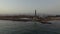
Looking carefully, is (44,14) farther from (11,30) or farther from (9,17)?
(11,30)

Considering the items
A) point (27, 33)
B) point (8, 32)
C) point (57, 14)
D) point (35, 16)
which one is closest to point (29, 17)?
point (35, 16)

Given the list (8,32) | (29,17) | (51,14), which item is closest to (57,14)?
(51,14)

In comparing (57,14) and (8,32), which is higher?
(57,14)

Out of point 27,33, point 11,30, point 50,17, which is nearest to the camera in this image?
point 50,17

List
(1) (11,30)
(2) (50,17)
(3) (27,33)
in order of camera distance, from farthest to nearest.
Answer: (1) (11,30) < (3) (27,33) < (2) (50,17)

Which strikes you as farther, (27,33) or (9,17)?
(27,33)

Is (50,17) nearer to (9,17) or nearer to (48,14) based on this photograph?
(48,14)

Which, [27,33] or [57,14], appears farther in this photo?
[27,33]

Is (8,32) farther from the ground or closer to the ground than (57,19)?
closer to the ground
